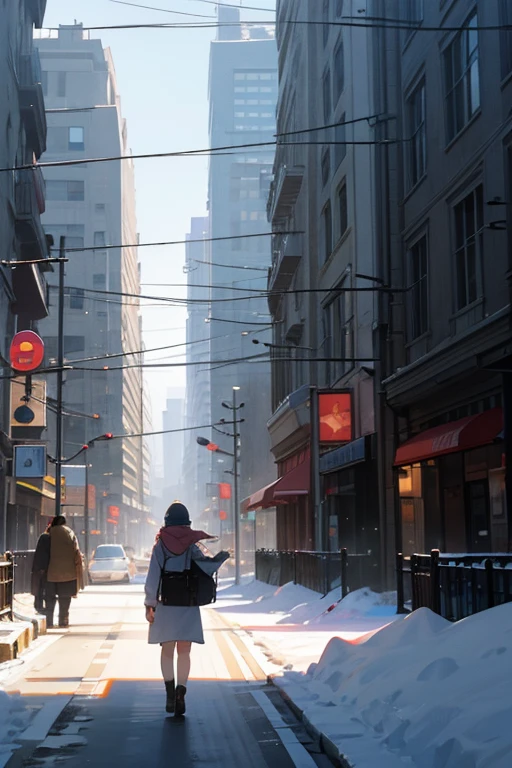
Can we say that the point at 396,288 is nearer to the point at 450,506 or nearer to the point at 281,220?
the point at 450,506

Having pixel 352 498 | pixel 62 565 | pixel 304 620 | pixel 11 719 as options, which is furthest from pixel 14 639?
pixel 352 498

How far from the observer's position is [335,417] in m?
31.2

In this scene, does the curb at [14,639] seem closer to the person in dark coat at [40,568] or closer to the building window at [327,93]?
the person in dark coat at [40,568]

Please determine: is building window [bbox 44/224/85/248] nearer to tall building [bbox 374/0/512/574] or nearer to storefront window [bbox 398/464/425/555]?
tall building [bbox 374/0/512/574]

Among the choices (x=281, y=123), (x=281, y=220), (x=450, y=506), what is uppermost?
(x=281, y=123)

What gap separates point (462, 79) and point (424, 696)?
16543 millimetres

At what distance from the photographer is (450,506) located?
76.6 feet

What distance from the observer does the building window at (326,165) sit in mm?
37578

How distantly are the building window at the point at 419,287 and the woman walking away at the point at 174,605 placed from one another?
14958 millimetres

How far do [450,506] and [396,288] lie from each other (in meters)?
5.73

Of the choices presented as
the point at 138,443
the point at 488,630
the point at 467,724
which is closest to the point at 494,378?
the point at 488,630

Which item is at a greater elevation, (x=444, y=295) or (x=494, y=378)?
(x=444, y=295)

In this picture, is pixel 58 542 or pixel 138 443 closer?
pixel 58 542

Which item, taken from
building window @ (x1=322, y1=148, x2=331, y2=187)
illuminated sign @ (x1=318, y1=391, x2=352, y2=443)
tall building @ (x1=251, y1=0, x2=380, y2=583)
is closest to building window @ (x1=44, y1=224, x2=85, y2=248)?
tall building @ (x1=251, y1=0, x2=380, y2=583)
